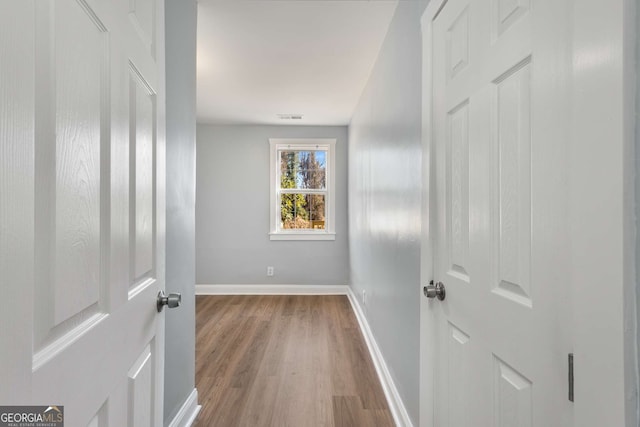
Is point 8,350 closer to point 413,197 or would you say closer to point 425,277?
point 425,277

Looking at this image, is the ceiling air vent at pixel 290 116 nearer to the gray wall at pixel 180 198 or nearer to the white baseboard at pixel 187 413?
the gray wall at pixel 180 198

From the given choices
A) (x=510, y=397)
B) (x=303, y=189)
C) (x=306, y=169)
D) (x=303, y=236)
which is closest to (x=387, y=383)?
(x=510, y=397)

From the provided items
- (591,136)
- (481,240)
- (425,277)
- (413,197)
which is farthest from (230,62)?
(591,136)

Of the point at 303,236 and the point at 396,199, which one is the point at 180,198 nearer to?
the point at 396,199

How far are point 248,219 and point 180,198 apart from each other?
3.10m

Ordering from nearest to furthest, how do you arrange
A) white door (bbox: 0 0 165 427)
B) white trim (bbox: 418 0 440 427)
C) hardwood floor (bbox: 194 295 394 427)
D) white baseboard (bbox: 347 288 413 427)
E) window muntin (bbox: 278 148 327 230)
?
1. white door (bbox: 0 0 165 427)
2. white trim (bbox: 418 0 440 427)
3. white baseboard (bbox: 347 288 413 427)
4. hardwood floor (bbox: 194 295 394 427)
5. window muntin (bbox: 278 148 327 230)

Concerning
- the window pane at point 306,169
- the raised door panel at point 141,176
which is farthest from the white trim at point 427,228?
the window pane at point 306,169

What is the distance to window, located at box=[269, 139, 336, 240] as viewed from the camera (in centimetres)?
480

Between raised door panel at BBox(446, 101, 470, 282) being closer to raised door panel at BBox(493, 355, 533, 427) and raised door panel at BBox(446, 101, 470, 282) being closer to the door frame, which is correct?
raised door panel at BBox(493, 355, 533, 427)

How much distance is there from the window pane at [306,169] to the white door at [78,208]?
388 centimetres

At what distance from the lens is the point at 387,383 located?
2078mm

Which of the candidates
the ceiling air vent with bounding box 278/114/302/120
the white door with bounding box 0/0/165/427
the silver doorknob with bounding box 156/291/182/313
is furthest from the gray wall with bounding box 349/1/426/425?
the ceiling air vent with bounding box 278/114/302/120

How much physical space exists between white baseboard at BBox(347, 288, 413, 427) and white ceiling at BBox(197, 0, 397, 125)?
2352 mm

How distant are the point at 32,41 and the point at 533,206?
37.2 inches
